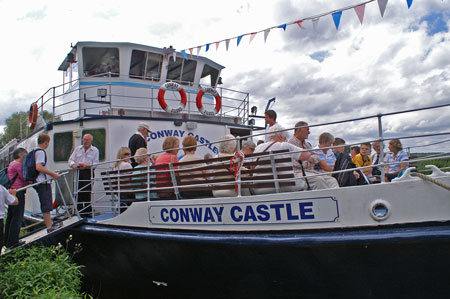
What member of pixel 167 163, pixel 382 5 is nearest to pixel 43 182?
pixel 167 163

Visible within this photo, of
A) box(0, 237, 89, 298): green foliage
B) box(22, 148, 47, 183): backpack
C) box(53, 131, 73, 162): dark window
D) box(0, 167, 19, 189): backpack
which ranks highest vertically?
box(53, 131, 73, 162): dark window

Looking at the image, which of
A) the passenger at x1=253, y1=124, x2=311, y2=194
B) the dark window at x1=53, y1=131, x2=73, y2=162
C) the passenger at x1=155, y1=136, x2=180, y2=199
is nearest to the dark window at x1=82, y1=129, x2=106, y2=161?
the dark window at x1=53, y1=131, x2=73, y2=162

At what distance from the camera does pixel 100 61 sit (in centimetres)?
834

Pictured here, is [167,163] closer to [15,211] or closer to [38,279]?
[38,279]

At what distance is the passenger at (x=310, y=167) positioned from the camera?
3.37 metres

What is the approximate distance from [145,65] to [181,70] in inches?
36.1

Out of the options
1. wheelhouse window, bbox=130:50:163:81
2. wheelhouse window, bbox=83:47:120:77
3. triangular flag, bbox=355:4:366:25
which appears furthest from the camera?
wheelhouse window, bbox=130:50:163:81

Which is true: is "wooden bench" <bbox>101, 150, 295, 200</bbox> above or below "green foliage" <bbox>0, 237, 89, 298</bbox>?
above

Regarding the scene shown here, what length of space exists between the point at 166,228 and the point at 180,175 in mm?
599

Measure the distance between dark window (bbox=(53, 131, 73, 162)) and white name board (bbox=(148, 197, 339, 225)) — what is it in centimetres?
376

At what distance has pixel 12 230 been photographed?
199 inches

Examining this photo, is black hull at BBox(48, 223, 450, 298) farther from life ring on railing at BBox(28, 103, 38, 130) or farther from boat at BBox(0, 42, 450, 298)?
life ring on railing at BBox(28, 103, 38, 130)

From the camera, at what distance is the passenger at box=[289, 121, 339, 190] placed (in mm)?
3373

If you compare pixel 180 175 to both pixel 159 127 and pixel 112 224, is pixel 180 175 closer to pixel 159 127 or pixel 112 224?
pixel 112 224
